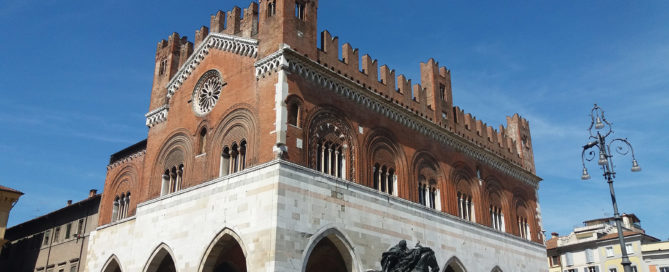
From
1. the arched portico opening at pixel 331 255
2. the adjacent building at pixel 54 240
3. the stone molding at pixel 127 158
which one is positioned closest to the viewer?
the arched portico opening at pixel 331 255

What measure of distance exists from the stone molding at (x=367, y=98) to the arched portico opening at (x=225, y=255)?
510 centimetres

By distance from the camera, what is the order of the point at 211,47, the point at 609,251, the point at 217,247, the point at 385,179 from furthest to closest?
the point at 609,251, the point at 211,47, the point at 385,179, the point at 217,247

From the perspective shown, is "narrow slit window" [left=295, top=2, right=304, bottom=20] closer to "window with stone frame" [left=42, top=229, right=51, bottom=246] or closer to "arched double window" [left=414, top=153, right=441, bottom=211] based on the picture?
"arched double window" [left=414, top=153, right=441, bottom=211]

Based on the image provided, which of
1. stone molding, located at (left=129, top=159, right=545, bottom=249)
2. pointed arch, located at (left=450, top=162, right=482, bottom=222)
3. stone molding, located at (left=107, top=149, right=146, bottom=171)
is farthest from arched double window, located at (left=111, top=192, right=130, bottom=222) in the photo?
pointed arch, located at (left=450, top=162, right=482, bottom=222)

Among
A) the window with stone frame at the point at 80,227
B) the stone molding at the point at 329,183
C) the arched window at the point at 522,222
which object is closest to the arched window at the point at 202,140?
the stone molding at the point at 329,183

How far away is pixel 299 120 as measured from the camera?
17.7 meters

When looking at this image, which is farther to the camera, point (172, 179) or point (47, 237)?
point (47, 237)

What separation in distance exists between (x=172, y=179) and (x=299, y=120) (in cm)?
632

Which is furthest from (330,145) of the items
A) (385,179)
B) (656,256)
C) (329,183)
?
(656,256)

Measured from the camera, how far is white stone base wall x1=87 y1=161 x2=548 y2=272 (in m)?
16.1

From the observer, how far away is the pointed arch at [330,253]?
16703 millimetres

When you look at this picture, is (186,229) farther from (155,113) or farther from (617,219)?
(617,219)

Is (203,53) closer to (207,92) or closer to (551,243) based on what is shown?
(207,92)

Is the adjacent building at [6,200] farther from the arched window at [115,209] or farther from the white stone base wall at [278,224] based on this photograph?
the white stone base wall at [278,224]
